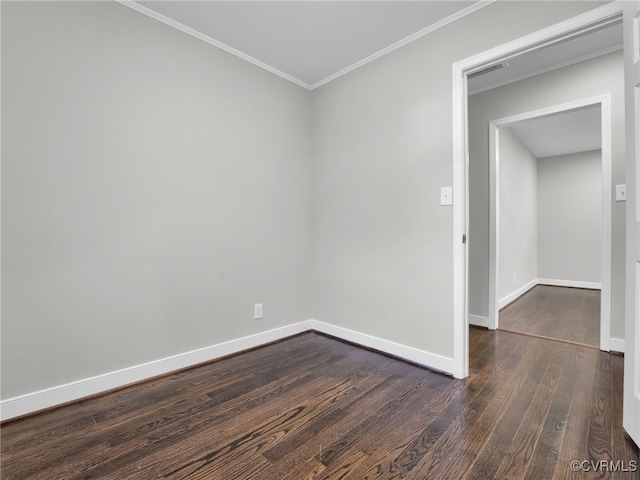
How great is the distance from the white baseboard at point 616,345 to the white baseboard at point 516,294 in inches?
54.4

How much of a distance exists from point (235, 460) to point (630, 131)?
237 cm

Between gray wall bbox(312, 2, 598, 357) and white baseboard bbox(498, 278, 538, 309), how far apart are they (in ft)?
7.14

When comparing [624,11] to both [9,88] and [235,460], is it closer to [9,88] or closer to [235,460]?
[235,460]

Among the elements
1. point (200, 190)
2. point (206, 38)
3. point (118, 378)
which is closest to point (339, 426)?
point (118, 378)

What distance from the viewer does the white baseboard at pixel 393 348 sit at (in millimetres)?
2135

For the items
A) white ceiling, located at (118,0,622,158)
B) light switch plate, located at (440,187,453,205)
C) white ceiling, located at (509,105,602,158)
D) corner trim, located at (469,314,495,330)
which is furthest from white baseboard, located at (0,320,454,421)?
white ceiling, located at (509,105,602,158)

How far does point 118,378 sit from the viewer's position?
1917mm

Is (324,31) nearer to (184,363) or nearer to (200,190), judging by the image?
(200,190)

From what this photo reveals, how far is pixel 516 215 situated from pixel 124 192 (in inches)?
195

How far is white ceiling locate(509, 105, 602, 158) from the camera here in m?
3.85

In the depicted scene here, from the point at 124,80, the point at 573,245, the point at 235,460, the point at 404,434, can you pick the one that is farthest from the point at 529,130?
the point at 235,460

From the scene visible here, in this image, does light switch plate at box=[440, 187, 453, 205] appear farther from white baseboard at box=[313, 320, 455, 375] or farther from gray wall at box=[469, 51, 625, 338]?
gray wall at box=[469, 51, 625, 338]

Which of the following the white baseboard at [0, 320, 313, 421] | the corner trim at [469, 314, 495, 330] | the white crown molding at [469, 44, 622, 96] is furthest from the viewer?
the corner trim at [469, 314, 495, 330]

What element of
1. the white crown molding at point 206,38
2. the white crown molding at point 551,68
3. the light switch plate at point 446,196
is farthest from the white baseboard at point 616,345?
the white crown molding at point 206,38
